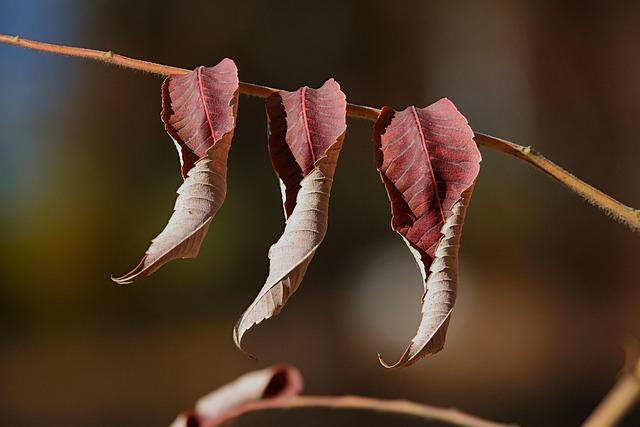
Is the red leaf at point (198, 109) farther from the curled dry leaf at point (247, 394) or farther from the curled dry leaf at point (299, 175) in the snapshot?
the curled dry leaf at point (247, 394)

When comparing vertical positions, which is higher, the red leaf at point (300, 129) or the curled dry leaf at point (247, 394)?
the red leaf at point (300, 129)

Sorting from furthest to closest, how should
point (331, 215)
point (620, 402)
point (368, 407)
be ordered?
A: point (331, 215) → point (368, 407) → point (620, 402)

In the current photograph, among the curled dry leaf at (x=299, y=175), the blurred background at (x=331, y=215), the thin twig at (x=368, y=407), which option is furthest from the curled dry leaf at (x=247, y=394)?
the blurred background at (x=331, y=215)

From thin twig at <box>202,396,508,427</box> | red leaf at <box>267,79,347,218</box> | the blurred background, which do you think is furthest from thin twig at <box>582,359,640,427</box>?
the blurred background

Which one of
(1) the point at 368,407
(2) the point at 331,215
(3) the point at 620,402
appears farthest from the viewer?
(2) the point at 331,215

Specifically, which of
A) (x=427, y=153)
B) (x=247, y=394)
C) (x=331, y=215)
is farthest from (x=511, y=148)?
(x=331, y=215)

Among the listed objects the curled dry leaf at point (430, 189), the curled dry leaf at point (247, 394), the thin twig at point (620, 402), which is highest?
the curled dry leaf at point (430, 189)

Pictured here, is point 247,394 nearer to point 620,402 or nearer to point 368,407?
point 368,407

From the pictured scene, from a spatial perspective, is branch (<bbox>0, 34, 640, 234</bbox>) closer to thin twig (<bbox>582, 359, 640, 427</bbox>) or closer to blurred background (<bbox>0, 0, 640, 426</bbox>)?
thin twig (<bbox>582, 359, 640, 427</bbox>)

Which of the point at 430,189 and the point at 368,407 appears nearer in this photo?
the point at 430,189
